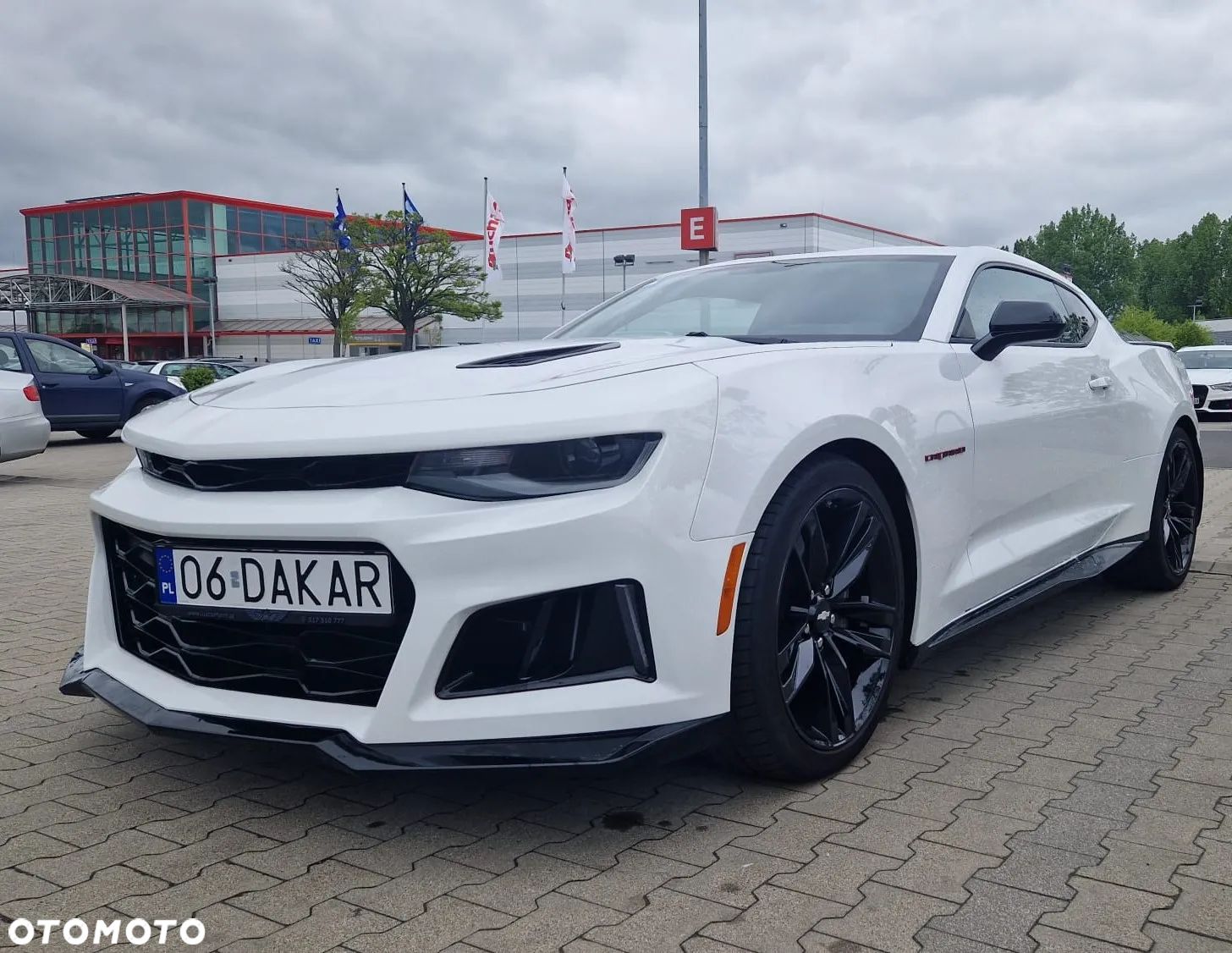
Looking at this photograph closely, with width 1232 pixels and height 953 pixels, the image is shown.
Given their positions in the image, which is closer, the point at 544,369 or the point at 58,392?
the point at 544,369

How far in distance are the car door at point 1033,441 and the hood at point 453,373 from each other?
94 centimetres

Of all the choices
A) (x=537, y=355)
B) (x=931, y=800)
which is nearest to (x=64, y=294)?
(x=537, y=355)

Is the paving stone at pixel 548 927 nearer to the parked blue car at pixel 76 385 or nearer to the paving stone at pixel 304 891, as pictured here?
the paving stone at pixel 304 891

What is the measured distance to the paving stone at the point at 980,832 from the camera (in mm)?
2518

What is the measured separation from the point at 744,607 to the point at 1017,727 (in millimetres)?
1249

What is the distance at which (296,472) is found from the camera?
2525mm

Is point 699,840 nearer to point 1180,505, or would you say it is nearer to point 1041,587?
point 1041,587

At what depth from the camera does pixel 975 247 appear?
4121 mm

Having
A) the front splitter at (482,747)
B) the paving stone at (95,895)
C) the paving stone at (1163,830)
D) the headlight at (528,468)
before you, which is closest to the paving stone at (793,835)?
the front splitter at (482,747)

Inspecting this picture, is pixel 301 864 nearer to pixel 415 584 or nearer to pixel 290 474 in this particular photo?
pixel 415 584

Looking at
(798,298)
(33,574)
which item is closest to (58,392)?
(33,574)

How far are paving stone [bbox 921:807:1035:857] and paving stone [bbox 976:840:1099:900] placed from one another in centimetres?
4

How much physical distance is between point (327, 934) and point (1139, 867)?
1.63 metres

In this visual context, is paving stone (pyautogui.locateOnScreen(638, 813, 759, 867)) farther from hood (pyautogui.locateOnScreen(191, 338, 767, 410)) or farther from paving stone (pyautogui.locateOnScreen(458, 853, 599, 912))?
hood (pyautogui.locateOnScreen(191, 338, 767, 410))
